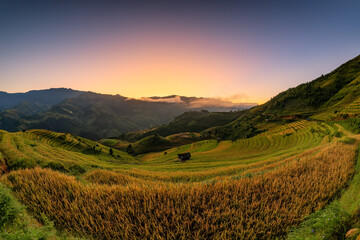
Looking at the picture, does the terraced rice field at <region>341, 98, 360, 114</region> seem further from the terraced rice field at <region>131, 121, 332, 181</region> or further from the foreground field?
the foreground field

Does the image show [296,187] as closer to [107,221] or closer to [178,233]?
[178,233]

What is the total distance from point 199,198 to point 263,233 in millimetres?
1963

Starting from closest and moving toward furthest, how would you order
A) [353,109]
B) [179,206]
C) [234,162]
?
[179,206]
[234,162]
[353,109]

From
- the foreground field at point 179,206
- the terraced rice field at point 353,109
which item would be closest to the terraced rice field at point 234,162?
the foreground field at point 179,206

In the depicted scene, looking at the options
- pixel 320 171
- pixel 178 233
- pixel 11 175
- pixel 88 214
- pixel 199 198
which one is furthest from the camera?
pixel 320 171

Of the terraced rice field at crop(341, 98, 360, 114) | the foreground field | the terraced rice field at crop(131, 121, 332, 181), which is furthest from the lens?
the terraced rice field at crop(341, 98, 360, 114)

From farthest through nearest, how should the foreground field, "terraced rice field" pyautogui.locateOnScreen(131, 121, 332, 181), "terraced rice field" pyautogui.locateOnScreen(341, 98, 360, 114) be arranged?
1. "terraced rice field" pyautogui.locateOnScreen(341, 98, 360, 114)
2. "terraced rice field" pyautogui.locateOnScreen(131, 121, 332, 181)
3. the foreground field

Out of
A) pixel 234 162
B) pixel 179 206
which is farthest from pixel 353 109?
pixel 179 206

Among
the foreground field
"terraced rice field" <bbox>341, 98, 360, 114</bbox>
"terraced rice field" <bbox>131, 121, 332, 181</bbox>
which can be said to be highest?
"terraced rice field" <bbox>341, 98, 360, 114</bbox>

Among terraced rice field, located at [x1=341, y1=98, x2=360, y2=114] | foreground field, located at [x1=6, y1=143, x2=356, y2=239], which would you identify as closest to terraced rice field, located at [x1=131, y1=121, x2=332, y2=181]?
foreground field, located at [x1=6, y1=143, x2=356, y2=239]

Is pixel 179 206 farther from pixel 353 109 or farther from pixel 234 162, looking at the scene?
pixel 353 109

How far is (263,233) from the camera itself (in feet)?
12.7

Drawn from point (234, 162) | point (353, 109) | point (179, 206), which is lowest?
point (234, 162)

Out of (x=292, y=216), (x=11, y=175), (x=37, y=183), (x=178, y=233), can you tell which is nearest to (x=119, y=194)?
(x=178, y=233)
